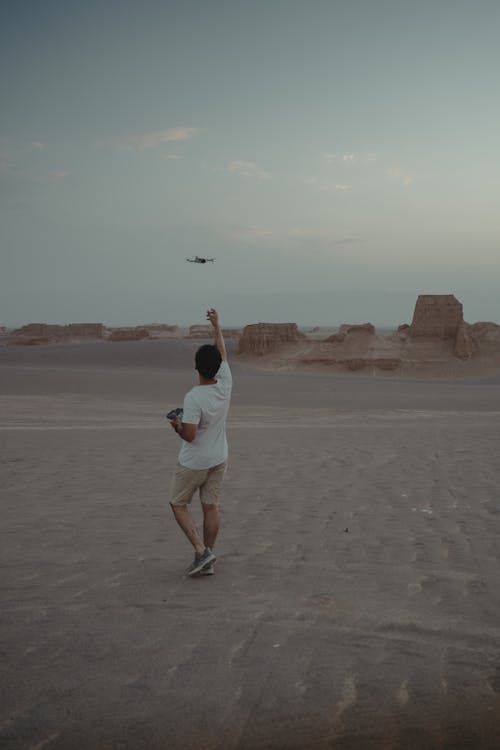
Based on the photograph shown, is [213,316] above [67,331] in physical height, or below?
below

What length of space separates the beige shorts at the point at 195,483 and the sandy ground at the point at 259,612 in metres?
0.59

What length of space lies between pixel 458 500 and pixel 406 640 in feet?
13.0

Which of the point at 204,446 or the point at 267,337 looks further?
the point at 267,337

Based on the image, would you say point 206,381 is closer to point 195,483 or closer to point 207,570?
point 195,483

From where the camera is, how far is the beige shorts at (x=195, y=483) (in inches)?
171

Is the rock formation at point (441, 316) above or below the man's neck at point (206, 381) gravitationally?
above

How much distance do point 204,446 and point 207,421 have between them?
0.18m

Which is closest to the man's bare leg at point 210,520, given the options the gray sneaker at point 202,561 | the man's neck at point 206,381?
the gray sneaker at point 202,561

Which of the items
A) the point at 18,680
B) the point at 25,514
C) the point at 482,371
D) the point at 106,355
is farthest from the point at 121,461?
the point at 106,355

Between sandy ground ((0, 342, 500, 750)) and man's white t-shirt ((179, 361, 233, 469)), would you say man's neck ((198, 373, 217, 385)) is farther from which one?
sandy ground ((0, 342, 500, 750))

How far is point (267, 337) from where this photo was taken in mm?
58500

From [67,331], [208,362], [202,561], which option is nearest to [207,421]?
[208,362]

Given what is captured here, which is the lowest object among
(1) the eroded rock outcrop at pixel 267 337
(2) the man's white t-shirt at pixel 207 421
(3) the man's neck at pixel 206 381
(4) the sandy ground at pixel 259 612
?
(4) the sandy ground at pixel 259 612

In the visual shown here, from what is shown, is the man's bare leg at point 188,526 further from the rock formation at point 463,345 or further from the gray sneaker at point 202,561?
the rock formation at point 463,345
